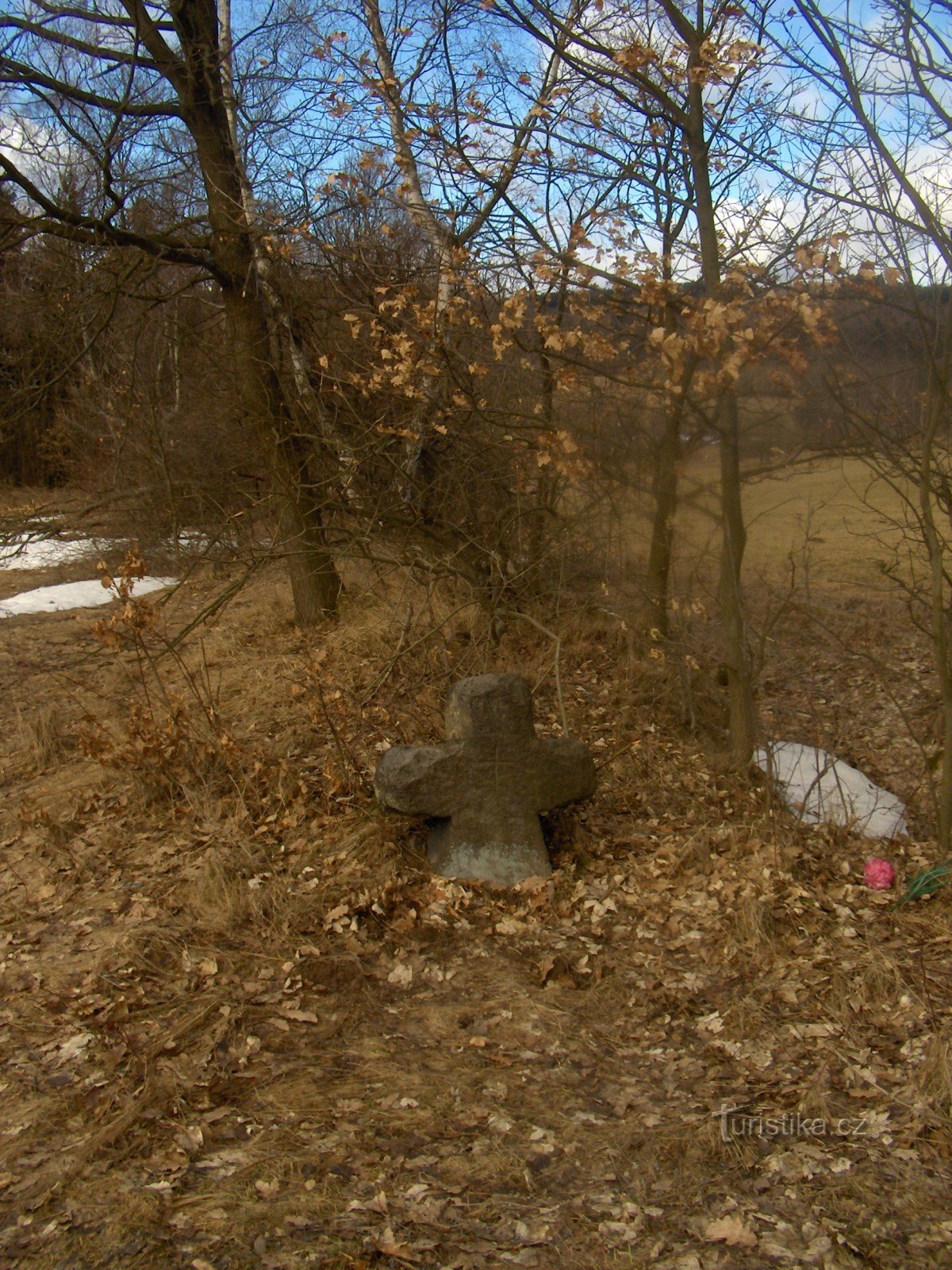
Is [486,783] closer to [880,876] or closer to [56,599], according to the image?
[880,876]

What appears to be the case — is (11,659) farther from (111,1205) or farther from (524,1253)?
(524,1253)

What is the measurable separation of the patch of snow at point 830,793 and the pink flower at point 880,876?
536mm

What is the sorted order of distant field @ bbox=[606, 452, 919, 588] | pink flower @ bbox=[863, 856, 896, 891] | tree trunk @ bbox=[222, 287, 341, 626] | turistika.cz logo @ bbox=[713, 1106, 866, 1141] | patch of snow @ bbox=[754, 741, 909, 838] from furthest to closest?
tree trunk @ bbox=[222, 287, 341, 626]
distant field @ bbox=[606, 452, 919, 588]
patch of snow @ bbox=[754, 741, 909, 838]
pink flower @ bbox=[863, 856, 896, 891]
turistika.cz logo @ bbox=[713, 1106, 866, 1141]

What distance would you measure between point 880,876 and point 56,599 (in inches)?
352

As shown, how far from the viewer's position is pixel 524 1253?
2.62m

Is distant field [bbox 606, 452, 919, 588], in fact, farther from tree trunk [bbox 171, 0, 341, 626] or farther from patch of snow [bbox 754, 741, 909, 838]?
tree trunk [bbox 171, 0, 341, 626]

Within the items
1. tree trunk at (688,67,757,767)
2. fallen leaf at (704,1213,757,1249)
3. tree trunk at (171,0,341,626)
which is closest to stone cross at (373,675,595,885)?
tree trunk at (688,67,757,767)

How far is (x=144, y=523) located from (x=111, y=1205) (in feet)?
26.1

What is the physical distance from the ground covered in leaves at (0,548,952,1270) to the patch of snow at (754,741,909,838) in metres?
0.22

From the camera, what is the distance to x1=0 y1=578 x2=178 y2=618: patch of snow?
34.2 ft

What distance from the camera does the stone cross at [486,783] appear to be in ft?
15.2

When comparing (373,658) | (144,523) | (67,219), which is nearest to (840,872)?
(373,658)

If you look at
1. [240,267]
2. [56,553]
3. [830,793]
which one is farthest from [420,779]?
[56,553]

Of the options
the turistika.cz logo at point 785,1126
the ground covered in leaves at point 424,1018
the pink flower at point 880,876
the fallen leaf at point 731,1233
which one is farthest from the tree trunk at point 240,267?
the fallen leaf at point 731,1233
